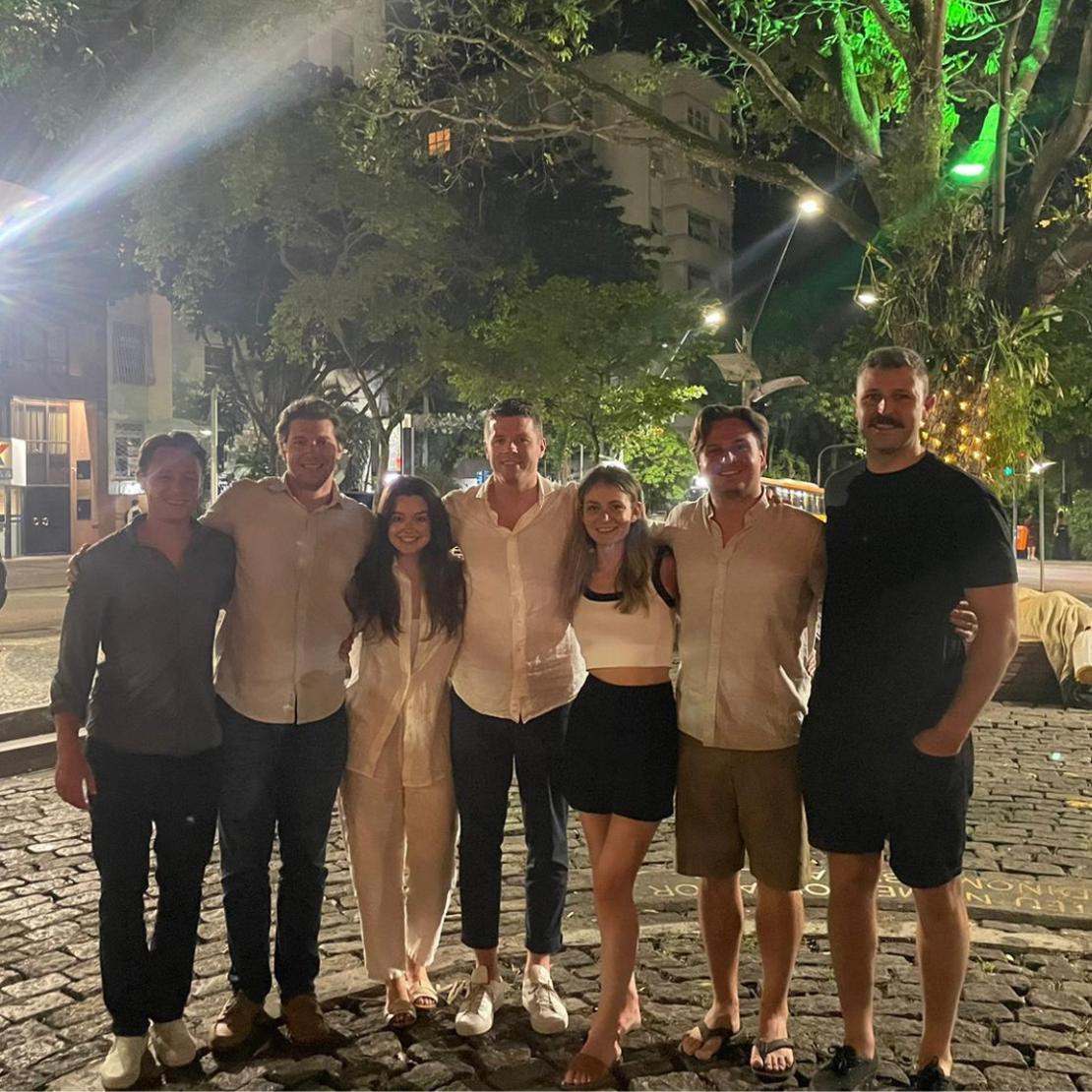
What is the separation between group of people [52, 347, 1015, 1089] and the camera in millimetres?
3068

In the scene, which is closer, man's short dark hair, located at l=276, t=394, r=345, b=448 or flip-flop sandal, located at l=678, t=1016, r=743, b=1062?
flip-flop sandal, located at l=678, t=1016, r=743, b=1062

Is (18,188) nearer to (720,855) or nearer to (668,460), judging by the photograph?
(720,855)

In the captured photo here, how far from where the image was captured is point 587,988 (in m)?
3.81

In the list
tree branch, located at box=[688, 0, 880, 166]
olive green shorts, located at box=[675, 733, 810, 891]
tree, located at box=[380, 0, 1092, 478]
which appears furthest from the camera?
tree branch, located at box=[688, 0, 880, 166]

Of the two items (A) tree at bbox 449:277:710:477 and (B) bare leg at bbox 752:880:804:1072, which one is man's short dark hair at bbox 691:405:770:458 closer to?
(B) bare leg at bbox 752:880:804:1072

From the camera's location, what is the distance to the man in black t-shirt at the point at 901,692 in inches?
118

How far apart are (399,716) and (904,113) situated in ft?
26.1

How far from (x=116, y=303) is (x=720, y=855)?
28034 millimetres

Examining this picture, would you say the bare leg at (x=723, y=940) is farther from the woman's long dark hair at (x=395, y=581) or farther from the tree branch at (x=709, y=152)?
the tree branch at (x=709, y=152)

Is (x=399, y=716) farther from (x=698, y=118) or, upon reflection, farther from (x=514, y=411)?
(x=698, y=118)

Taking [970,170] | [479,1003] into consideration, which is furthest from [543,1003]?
[970,170]

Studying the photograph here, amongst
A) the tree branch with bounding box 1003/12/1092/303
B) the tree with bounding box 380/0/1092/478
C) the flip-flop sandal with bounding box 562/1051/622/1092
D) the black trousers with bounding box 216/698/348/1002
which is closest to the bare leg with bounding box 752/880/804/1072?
the flip-flop sandal with bounding box 562/1051/622/1092

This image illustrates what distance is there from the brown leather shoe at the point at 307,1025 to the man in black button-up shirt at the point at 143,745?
0.31m

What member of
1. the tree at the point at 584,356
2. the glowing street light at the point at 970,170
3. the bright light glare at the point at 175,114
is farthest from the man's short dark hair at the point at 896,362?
the tree at the point at 584,356
